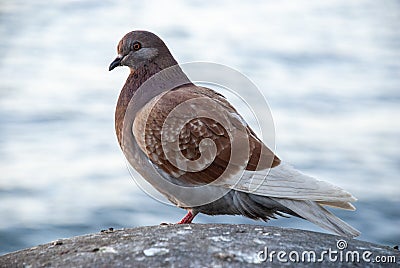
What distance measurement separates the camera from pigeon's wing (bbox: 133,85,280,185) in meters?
6.39

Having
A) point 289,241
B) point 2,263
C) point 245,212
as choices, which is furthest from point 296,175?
point 2,263

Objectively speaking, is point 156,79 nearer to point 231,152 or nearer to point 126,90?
point 126,90

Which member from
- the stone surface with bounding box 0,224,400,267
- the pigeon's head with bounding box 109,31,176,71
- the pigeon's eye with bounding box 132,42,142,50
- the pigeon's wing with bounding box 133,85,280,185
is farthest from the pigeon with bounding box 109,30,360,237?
the stone surface with bounding box 0,224,400,267

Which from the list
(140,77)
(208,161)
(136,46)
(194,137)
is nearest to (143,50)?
(136,46)

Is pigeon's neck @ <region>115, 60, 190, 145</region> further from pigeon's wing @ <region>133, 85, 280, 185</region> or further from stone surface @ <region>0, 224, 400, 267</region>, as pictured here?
stone surface @ <region>0, 224, 400, 267</region>

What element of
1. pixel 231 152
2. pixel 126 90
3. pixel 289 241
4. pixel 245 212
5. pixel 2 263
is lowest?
pixel 2 263

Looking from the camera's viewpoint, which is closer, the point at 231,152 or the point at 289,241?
the point at 289,241

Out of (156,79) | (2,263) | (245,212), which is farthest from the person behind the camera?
(156,79)

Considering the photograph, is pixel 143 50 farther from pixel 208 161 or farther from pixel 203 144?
pixel 208 161

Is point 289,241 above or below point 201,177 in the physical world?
below

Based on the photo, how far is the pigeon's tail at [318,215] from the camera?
592cm

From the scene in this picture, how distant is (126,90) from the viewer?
693 centimetres

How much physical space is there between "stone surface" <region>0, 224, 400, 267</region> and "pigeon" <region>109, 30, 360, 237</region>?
557 millimetres

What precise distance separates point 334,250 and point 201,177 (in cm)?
147
